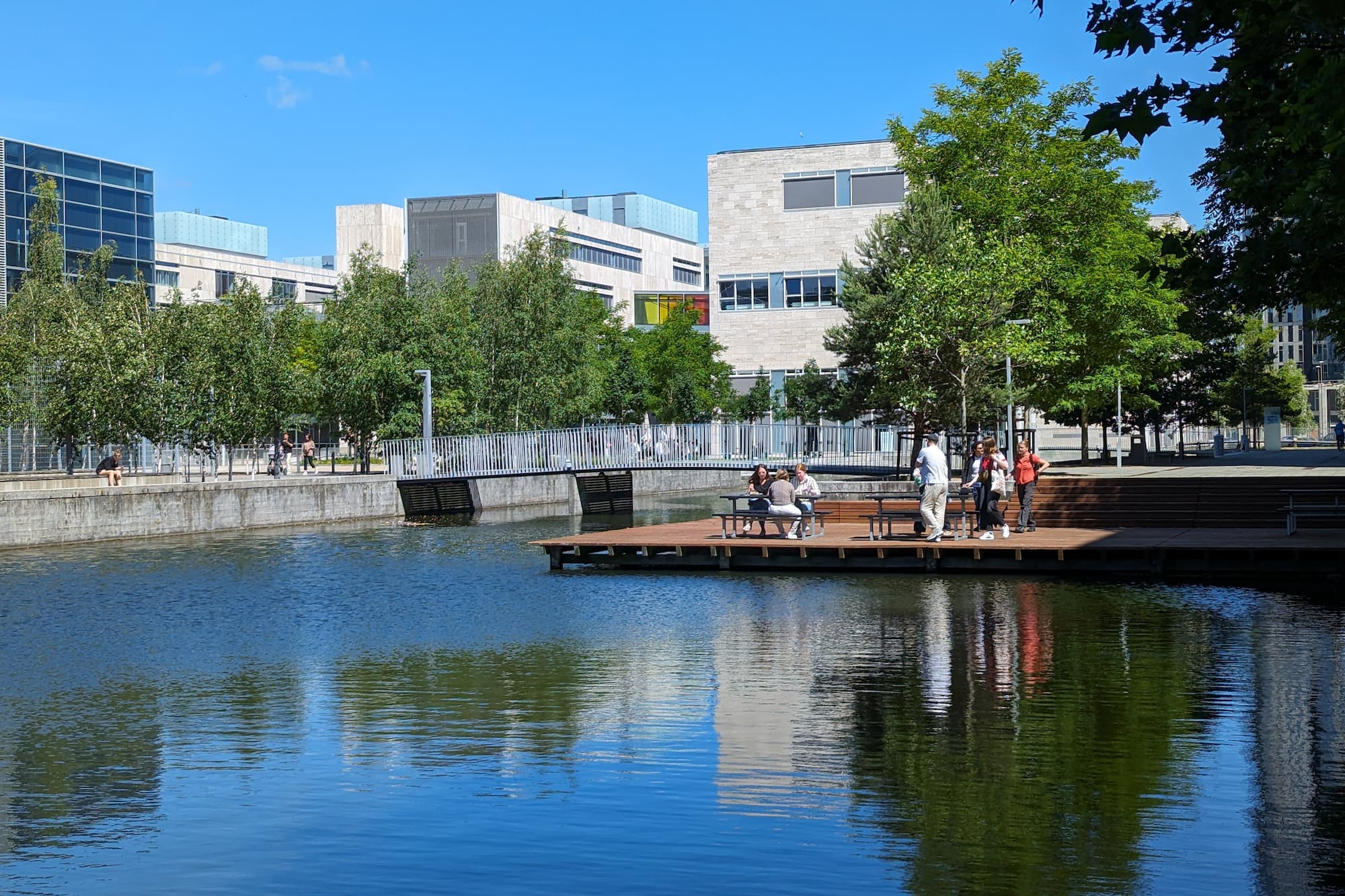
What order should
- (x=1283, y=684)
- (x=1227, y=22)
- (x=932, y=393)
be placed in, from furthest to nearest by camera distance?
(x=932, y=393) → (x=1283, y=684) → (x=1227, y=22)

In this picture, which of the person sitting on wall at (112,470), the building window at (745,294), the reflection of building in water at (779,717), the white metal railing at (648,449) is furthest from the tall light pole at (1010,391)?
the building window at (745,294)

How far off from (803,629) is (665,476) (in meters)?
42.9

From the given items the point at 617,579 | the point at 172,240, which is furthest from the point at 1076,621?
the point at 172,240

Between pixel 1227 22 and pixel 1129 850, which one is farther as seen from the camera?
pixel 1227 22

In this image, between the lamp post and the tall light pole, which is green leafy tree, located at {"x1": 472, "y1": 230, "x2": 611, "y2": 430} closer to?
the lamp post

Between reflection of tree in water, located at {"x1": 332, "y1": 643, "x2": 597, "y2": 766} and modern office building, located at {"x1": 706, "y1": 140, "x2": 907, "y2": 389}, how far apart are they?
5620 centimetres

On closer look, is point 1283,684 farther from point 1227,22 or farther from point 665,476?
point 665,476

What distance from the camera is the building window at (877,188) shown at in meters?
70.1

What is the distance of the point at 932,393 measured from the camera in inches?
1620

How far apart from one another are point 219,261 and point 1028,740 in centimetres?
11293

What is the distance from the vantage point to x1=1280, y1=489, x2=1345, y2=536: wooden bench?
2423 cm

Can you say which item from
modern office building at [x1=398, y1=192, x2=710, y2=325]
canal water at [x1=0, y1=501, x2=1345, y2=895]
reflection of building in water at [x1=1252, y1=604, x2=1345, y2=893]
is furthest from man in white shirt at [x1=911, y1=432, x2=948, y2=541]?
modern office building at [x1=398, y1=192, x2=710, y2=325]

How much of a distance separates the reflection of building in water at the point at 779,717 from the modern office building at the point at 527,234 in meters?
79.4

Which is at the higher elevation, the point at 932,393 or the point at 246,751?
the point at 932,393
